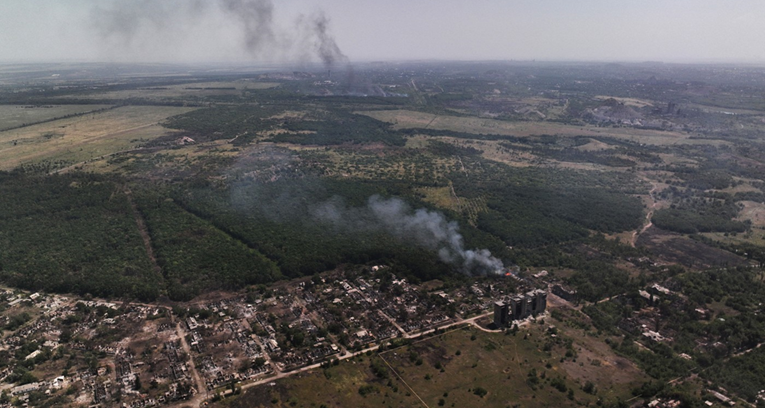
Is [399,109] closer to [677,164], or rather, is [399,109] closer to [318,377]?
[677,164]

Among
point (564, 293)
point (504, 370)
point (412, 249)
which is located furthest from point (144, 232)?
point (564, 293)

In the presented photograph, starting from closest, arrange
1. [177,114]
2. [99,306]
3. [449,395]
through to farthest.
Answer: [449,395] < [99,306] < [177,114]

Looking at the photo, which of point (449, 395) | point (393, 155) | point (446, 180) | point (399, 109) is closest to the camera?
point (449, 395)

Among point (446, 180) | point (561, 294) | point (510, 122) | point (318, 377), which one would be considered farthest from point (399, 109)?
point (318, 377)

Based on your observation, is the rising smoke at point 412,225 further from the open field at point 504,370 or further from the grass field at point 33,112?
the grass field at point 33,112

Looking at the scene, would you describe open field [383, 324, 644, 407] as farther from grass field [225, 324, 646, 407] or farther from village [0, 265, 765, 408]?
village [0, 265, 765, 408]

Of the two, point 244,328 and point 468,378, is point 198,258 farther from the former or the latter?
point 468,378
